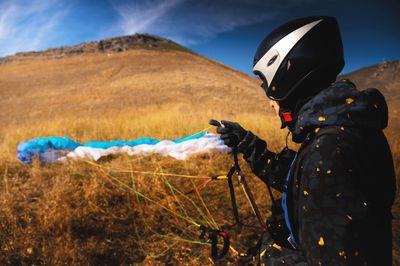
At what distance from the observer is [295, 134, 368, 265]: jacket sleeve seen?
2.71 feet

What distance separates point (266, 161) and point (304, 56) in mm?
904

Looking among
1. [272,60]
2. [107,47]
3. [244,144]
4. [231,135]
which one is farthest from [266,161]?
[107,47]

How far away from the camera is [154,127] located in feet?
24.2

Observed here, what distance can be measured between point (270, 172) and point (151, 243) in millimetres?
2065

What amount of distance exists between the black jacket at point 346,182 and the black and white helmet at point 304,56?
0.37m

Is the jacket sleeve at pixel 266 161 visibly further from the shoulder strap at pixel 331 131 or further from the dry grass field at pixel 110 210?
the dry grass field at pixel 110 210

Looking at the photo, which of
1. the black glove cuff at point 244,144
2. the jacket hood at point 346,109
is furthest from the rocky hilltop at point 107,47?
the jacket hood at point 346,109

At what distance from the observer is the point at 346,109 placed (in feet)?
2.92

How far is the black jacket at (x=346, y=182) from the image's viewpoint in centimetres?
83

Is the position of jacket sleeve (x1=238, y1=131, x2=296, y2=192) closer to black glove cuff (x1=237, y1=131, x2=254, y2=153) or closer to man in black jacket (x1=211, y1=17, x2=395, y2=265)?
black glove cuff (x1=237, y1=131, x2=254, y2=153)

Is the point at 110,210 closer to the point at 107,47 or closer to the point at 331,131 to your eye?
the point at 331,131

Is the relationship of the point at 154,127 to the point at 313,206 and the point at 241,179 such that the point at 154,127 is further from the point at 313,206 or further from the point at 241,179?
the point at 313,206

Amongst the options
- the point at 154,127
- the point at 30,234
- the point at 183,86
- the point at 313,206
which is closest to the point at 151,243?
the point at 30,234

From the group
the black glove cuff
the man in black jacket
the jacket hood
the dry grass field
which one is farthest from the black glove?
the dry grass field
